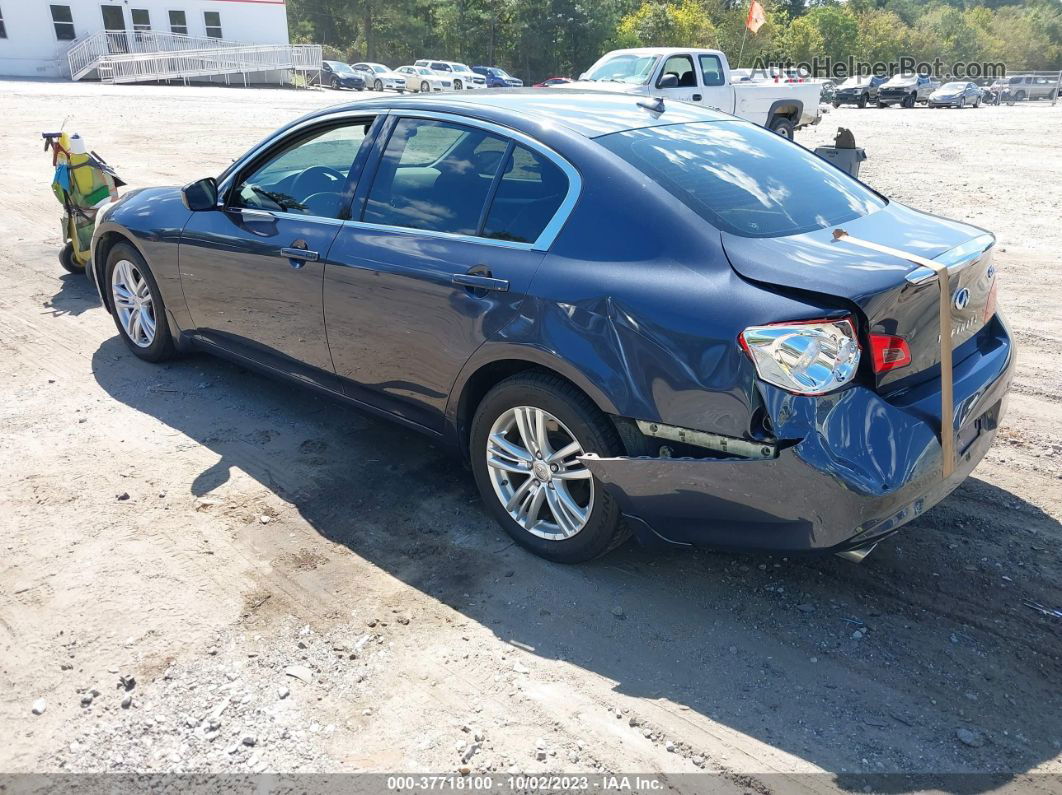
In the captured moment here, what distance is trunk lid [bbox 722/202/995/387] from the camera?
2793 mm

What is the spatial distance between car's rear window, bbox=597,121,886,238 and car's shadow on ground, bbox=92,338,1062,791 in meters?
1.40

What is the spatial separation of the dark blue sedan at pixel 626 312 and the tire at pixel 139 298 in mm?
1001

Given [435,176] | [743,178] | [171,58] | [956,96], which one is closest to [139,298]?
[435,176]

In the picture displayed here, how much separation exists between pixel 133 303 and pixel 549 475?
357cm

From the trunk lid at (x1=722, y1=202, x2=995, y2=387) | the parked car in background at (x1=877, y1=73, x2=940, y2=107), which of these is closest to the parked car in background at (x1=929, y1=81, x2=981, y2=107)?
the parked car in background at (x1=877, y1=73, x2=940, y2=107)

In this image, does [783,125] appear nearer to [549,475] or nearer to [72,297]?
[72,297]

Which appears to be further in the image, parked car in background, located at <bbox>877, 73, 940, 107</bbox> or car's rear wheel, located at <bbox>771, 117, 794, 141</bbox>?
parked car in background, located at <bbox>877, 73, 940, 107</bbox>

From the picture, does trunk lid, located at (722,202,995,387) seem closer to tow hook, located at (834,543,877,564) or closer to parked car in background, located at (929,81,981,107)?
tow hook, located at (834,543,877,564)

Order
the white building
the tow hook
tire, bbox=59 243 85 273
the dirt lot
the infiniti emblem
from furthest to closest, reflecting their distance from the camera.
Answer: the white building < tire, bbox=59 243 85 273 < the infiniti emblem < the tow hook < the dirt lot

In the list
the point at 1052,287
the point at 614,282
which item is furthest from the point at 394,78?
the point at 614,282

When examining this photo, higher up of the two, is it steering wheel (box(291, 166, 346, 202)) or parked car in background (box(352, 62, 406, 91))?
steering wheel (box(291, 166, 346, 202))

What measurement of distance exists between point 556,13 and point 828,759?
6161cm

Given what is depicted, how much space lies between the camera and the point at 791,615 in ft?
10.5

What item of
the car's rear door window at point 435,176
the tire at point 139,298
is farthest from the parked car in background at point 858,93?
the car's rear door window at point 435,176
